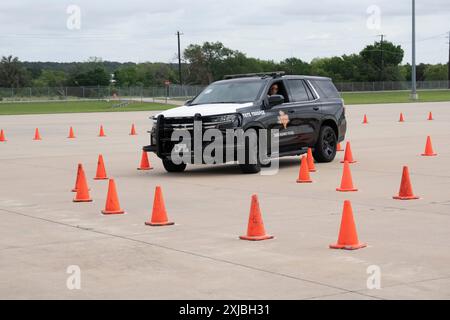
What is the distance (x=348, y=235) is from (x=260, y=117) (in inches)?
325

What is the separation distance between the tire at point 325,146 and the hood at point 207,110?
2.28 meters

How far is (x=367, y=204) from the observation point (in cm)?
1289

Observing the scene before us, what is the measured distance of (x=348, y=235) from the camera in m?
9.51

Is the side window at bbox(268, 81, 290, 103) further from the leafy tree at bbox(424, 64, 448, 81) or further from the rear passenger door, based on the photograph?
the leafy tree at bbox(424, 64, 448, 81)

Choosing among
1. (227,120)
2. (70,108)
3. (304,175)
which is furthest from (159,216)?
(70,108)

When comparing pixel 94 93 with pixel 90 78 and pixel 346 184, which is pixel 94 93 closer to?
pixel 90 78

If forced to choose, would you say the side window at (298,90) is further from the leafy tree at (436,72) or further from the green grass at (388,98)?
the leafy tree at (436,72)

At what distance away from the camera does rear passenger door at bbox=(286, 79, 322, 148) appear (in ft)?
61.4

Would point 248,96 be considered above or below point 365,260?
above

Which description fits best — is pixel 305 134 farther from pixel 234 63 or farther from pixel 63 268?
pixel 234 63

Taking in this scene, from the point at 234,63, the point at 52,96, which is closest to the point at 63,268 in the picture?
the point at 52,96

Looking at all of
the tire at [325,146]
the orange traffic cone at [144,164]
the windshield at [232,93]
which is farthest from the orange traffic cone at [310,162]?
the orange traffic cone at [144,164]
